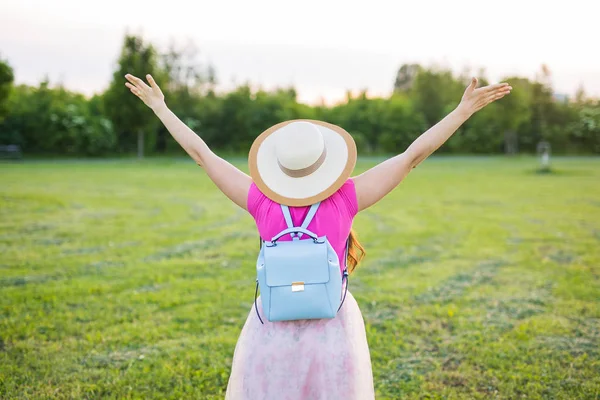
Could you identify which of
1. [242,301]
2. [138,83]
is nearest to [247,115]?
[242,301]

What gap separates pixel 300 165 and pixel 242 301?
403cm

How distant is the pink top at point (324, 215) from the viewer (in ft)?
6.85

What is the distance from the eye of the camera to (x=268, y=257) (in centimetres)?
200

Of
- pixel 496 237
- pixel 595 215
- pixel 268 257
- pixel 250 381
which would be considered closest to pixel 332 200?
pixel 268 257

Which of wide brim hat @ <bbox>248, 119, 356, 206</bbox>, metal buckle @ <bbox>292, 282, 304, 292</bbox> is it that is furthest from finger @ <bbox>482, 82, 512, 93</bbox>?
metal buckle @ <bbox>292, 282, 304, 292</bbox>

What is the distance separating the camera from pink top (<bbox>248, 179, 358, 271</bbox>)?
2.09 metres

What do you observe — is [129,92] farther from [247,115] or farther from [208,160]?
[208,160]

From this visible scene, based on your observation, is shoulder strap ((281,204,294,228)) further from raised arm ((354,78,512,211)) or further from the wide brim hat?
raised arm ((354,78,512,211))

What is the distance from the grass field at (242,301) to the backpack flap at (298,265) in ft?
7.30

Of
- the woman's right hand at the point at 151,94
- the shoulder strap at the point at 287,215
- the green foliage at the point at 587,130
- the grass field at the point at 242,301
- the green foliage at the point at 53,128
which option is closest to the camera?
the shoulder strap at the point at 287,215

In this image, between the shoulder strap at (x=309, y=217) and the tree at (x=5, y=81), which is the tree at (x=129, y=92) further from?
the shoulder strap at (x=309, y=217)

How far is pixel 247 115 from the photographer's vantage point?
144 ft

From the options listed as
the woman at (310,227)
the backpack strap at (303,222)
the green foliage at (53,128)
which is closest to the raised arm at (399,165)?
the woman at (310,227)

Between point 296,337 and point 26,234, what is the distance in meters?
8.78
